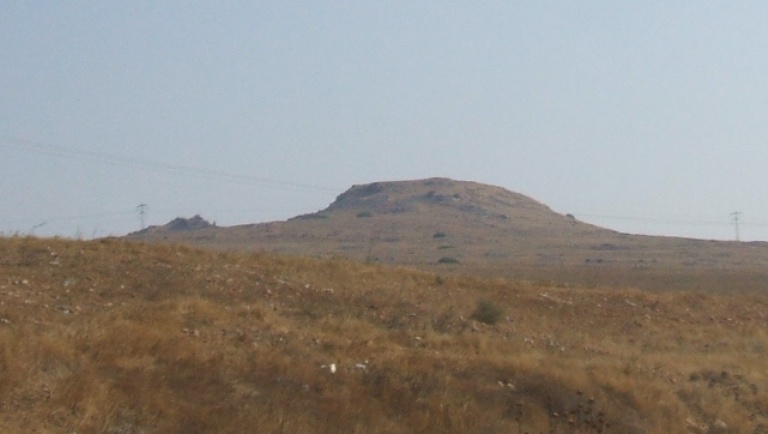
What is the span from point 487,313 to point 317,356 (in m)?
7.63

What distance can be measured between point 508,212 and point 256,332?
333ft

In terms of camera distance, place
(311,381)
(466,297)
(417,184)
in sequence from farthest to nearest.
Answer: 1. (417,184)
2. (466,297)
3. (311,381)

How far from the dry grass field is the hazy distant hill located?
93.3ft

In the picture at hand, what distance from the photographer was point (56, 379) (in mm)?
12844

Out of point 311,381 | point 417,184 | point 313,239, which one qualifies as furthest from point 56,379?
point 417,184

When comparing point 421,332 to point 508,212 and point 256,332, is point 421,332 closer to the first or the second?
point 256,332

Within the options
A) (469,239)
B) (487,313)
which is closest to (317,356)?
(487,313)

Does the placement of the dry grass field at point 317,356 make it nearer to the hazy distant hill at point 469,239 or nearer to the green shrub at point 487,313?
the green shrub at point 487,313

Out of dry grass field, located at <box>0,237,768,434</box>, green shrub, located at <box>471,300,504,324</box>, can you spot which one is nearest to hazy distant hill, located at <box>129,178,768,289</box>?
green shrub, located at <box>471,300,504,324</box>

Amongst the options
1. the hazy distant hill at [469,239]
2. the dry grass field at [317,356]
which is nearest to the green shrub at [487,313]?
the dry grass field at [317,356]

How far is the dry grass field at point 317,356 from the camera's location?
13.1m

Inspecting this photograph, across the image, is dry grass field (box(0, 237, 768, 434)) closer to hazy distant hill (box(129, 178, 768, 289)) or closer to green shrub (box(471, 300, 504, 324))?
green shrub (box(471, 300, 504, 324))

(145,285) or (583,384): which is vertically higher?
(145,285)

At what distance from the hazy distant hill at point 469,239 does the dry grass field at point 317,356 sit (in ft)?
93.3
